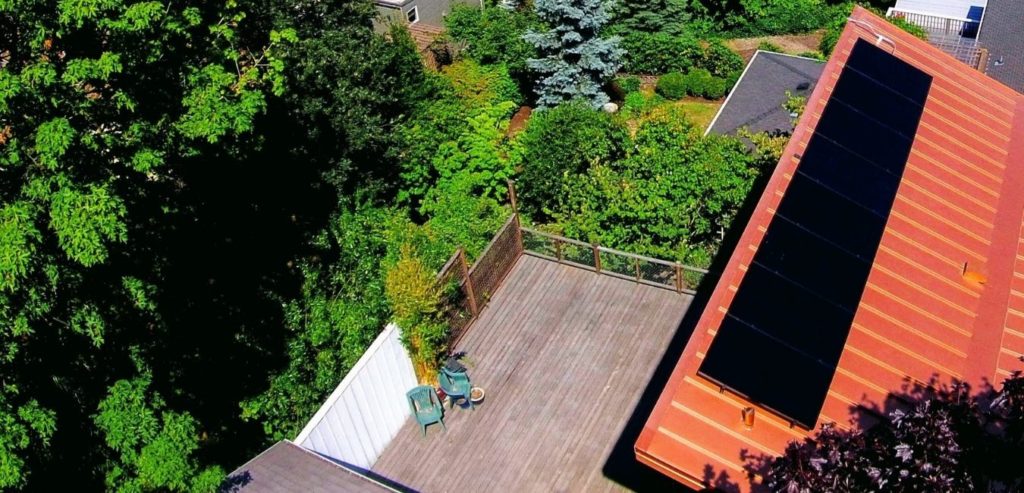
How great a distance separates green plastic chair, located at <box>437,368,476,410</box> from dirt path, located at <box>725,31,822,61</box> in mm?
27274

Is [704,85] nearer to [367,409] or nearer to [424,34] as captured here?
[424,34]

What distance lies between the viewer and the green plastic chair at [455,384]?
52.0 feet

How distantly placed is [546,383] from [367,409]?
11.8 feet

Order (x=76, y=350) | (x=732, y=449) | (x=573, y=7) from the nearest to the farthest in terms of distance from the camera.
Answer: (x=732, y=449), (x=76, y=350), (x=573, y=7)

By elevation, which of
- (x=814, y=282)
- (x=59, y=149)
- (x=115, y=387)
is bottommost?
(x=115, y=387)

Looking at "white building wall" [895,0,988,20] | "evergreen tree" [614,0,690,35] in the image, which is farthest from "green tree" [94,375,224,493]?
"white building wall" [895,0,988,20]

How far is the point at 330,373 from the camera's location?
56.4 feet

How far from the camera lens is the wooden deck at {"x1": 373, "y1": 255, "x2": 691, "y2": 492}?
1495 centimetres

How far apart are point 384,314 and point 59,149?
6942 millimetres

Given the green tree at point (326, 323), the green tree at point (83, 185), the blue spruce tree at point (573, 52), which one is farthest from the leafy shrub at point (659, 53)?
the green tree at point (83, 185)

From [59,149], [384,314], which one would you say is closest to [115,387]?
[59,149]

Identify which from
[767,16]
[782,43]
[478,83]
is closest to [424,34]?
[478,83]

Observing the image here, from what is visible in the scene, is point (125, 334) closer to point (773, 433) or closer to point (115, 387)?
point (115, 387)

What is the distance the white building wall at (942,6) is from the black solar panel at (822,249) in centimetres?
2578
